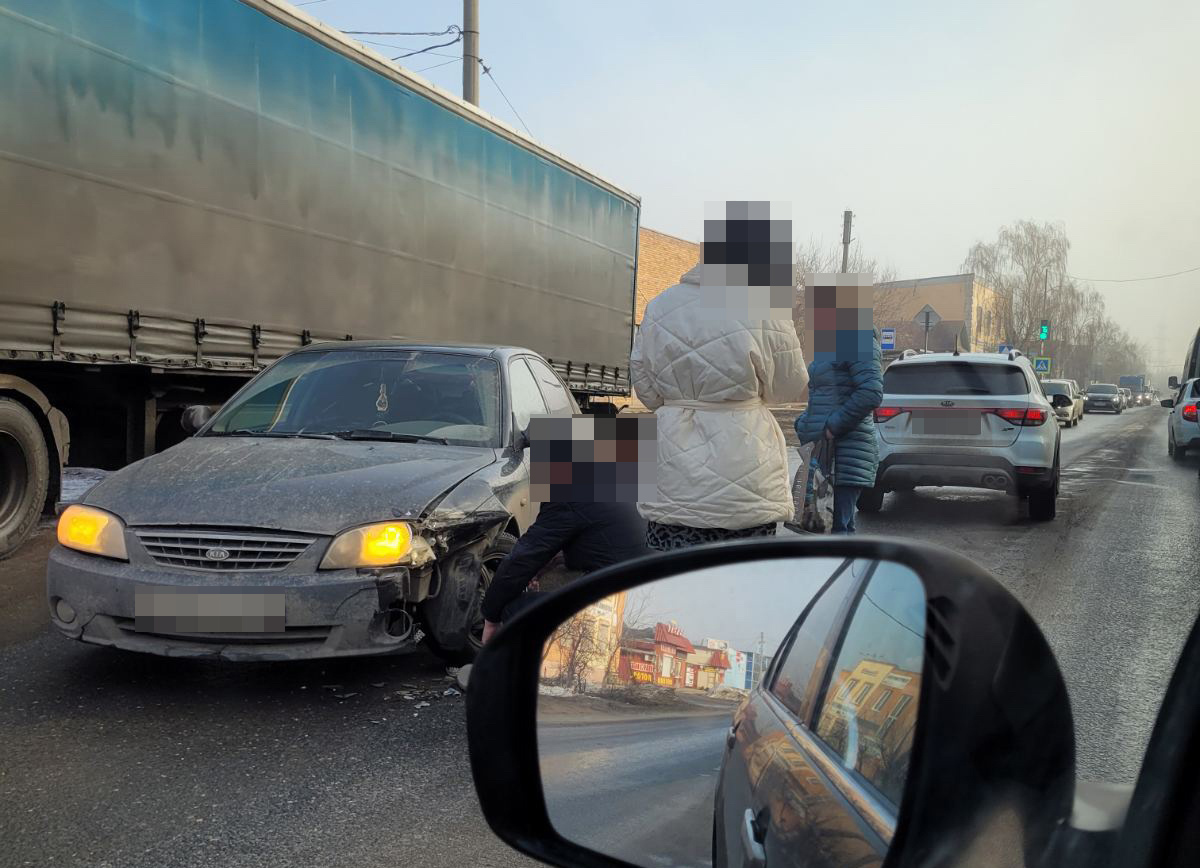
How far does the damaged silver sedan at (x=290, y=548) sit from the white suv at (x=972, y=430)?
18.3 ft

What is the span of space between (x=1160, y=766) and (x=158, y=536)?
3.74 m

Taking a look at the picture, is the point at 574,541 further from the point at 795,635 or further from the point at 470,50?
the point at 470,50

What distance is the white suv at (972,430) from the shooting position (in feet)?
30.4

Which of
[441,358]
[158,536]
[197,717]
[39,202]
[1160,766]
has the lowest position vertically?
[197,717]

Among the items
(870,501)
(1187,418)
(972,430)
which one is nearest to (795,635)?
(972,430)

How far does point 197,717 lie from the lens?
12.4 feet

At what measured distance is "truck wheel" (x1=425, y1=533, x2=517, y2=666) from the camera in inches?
165

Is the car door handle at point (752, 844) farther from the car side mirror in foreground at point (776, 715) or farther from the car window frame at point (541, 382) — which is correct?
the car window frame at point (541, 382)

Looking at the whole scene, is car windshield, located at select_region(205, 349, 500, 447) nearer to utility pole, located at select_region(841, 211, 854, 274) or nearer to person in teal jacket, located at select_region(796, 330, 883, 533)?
person in teal jacket, located at select_region(796, 330, 883, 533)

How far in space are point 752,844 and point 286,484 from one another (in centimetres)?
323

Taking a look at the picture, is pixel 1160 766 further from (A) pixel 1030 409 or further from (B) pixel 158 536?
(A) pixel 1030 409

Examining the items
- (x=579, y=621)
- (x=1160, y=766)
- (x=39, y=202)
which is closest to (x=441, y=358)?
(x=39, y=202)

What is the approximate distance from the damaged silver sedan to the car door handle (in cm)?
270

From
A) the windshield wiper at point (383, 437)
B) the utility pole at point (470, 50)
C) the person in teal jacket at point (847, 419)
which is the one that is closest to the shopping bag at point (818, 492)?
the person in teal jacket at point (847, 419)
